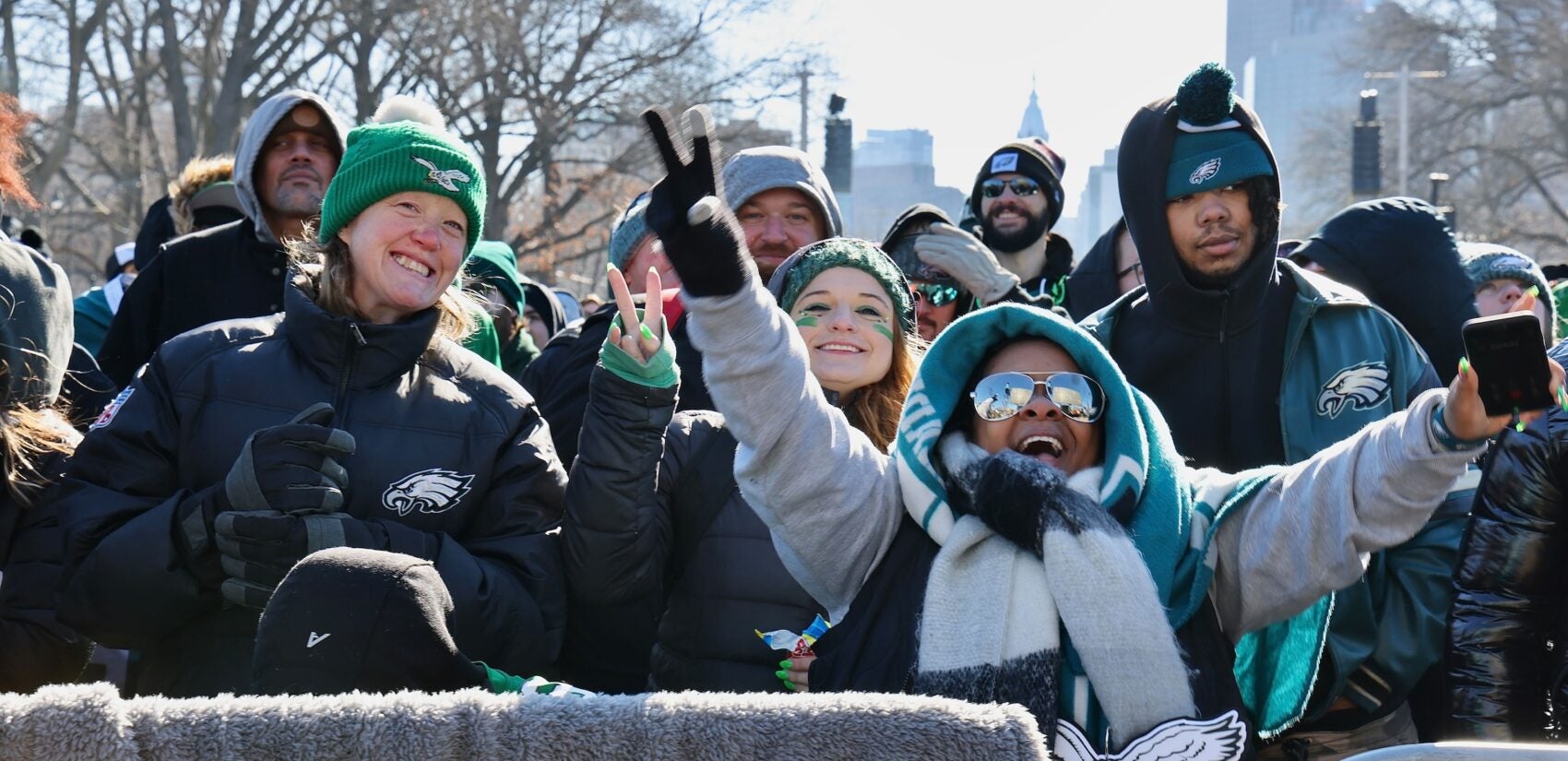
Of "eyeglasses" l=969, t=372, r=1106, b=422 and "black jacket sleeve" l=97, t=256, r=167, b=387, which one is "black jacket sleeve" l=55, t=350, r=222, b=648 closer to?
"eyeglasses" l=969, t=372, r=1106, b=422

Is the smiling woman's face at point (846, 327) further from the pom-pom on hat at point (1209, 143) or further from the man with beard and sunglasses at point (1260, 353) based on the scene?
the pom-pom on hat at point (1209, 143)

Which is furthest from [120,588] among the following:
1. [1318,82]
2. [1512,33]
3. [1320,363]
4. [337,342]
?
[1318,82]

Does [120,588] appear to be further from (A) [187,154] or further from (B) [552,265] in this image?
(B) [552,265]

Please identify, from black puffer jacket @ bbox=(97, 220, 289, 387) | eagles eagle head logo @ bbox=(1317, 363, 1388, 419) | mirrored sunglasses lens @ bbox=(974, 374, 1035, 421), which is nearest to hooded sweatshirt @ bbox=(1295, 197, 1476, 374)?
eagles eagle head logo @ bbox=(1317, 363, 1388, 419)

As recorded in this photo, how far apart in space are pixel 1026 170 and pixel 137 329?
11.2 feet

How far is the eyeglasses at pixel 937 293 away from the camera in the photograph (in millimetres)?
4953

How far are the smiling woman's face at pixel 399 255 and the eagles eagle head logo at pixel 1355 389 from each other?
76.5 inches

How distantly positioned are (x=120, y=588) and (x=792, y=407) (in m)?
1.30

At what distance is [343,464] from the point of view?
3.20m

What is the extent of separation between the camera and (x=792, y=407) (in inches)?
110

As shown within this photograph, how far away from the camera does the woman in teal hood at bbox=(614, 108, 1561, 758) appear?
2684 mm

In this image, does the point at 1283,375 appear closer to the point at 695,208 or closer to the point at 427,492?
the point at 695,208

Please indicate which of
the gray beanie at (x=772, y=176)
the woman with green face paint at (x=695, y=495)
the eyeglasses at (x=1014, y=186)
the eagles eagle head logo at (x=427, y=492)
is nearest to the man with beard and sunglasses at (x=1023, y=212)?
the eyeglasses at (x=1014, y=186)

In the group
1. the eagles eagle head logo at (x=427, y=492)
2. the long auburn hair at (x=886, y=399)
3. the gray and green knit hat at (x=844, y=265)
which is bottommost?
the eagles eagle head logo at (x=427, y=492)
